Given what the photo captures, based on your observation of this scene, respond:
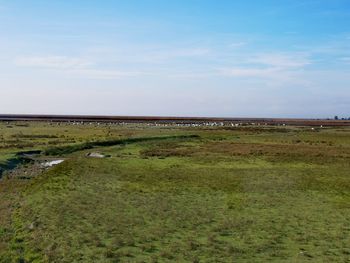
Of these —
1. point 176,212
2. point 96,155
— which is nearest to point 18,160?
point 96,155

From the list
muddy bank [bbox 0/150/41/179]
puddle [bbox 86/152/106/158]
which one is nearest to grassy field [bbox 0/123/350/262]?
muddy bank [bbox 0/150/41/179]

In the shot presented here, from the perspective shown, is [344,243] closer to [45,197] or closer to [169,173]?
[45,197]

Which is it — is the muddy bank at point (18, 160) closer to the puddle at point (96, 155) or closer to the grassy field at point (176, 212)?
the grassy field at point (176, 212)

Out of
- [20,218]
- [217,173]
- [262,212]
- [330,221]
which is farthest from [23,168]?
[330,221]

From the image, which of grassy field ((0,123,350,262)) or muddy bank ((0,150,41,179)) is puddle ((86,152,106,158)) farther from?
muddy bank ((0,150,41,179))

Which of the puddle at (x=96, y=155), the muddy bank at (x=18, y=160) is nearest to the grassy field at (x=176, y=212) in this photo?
the muddy bank at (x=18, y=160)

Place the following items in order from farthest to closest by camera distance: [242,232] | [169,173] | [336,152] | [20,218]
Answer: [336,152], [169,173], [20,218], [242,232]

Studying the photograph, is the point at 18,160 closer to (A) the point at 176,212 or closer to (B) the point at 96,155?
(B) the point at 96,155

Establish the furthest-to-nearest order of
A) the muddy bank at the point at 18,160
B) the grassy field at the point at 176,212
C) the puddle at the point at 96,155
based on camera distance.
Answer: the puddle at the point at 96,155 → the muddy bank at the point at 18,160 → the grassy field at the point at 176,212
